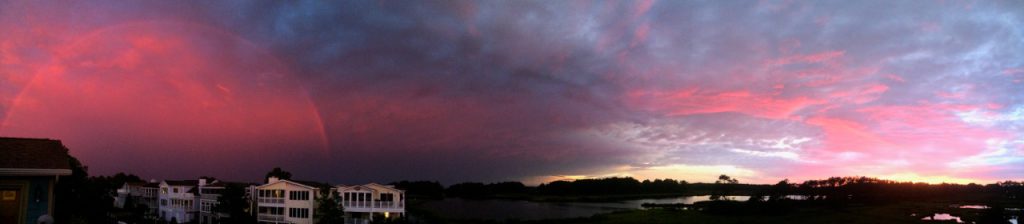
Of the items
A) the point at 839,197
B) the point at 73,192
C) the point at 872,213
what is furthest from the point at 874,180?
the point at 73,192

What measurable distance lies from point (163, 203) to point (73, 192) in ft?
152

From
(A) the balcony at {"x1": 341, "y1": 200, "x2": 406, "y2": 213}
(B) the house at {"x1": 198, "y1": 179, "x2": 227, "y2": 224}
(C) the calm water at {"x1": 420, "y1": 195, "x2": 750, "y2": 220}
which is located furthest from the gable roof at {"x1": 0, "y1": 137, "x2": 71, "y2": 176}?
(C) the calm water at {"x1": 420, "y1": 195, "x2": 750, "y2": 220}

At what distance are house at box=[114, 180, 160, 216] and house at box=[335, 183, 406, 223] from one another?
1336 inches

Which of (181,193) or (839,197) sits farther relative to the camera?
(839,197)

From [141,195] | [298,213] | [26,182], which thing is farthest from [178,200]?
[26,182]

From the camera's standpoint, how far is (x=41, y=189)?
15367 mm

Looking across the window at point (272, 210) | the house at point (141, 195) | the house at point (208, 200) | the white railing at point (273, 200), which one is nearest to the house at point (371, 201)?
the white railing at point (273, 200)

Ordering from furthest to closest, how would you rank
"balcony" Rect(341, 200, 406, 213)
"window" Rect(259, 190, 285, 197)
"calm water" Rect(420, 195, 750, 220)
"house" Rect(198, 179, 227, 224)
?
"calm water" Rect(420, 195, 750, 220) < "house" Rect(198, 179, 227, 224) < "window" Rect(259, 190, 285, 197) < "balcony" Rect(341, 200, 406, 213)

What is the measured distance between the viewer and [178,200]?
69375 mm

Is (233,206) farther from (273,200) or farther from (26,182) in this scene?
(26,182)

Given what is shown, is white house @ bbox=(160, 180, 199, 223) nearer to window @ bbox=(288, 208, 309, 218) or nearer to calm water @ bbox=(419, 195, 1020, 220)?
window @ bbox=(288, 208, 309, 218)

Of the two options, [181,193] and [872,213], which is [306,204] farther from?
[872,213]

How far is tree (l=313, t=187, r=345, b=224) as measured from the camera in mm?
51750

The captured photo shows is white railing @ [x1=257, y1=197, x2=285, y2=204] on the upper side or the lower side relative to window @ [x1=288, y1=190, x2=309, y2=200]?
lower
